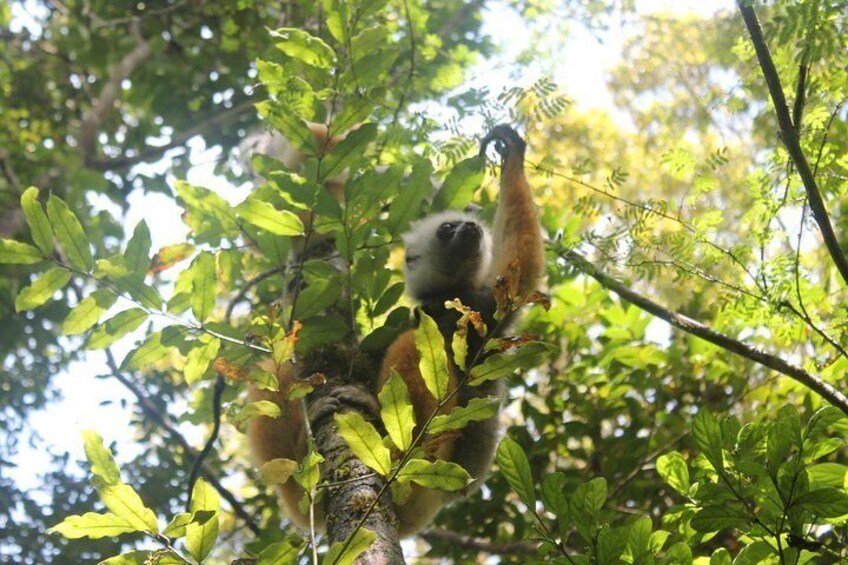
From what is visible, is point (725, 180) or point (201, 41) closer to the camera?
point (201, 41)

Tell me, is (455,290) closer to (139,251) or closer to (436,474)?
(139,251)

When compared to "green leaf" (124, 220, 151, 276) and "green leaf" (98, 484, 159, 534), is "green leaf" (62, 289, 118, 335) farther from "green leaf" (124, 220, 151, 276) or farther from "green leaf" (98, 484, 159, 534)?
"green leaf" (98, 484, 159, 534)

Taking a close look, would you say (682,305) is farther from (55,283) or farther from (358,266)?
(55,283)

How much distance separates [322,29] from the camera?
4.43m

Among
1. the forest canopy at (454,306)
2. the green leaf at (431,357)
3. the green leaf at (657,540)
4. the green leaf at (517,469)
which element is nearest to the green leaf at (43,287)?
the forest canopy at (454,306)

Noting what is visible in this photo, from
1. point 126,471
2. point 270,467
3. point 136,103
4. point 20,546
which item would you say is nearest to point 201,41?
point 136,103

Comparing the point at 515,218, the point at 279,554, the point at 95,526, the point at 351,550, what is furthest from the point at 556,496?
the point at 515,218

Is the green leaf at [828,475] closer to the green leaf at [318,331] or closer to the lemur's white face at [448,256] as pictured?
the green leaf at [318,331]

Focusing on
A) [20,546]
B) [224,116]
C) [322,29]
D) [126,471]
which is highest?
[224,116]

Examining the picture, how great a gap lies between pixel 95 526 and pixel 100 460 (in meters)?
0.18

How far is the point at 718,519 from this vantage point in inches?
85.7

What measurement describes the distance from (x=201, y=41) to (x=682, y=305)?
513 centimetres

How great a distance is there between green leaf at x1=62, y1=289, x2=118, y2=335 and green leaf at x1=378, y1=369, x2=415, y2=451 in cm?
118

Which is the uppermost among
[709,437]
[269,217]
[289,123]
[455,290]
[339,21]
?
[455,290]
